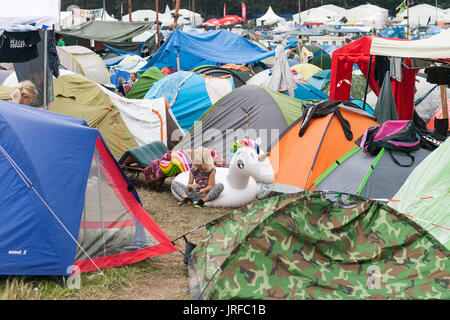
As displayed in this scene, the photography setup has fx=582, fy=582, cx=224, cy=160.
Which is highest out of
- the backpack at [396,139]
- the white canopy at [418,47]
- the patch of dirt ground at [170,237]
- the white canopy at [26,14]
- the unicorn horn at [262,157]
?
the white canopy at [26,14]

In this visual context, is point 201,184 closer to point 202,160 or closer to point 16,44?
point 202,160

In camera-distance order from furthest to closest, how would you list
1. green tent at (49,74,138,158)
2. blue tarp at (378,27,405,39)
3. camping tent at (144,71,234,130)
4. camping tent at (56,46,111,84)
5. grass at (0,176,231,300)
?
blue tarp at (378,27,405,39) < camping tent at (56,46,111,84) < camping tent at (144,71,234,130) < green tent at (49,74,138,158) < grass at (0,176,231,300)

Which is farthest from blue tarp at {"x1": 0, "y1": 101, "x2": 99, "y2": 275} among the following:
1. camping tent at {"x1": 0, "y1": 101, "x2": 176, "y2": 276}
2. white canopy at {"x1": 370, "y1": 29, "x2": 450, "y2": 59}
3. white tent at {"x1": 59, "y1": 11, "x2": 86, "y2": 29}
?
white tent at {"x1": 59, "y1": 11, "x2": 86, "y2": 29}

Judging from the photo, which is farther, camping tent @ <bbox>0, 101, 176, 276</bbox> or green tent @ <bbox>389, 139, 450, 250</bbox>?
green tent @ <bbox>389, 139, 450, 250</bbox>

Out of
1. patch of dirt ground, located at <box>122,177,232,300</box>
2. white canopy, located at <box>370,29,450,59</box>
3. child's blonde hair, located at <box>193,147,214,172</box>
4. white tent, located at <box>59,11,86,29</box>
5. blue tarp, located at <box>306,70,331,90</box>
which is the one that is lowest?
patch of dirt ground, located at <box>122,177,232,300</box>

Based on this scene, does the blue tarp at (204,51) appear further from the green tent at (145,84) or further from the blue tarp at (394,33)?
the blue tarp at (394,33)

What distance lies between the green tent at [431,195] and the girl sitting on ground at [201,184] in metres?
2.31

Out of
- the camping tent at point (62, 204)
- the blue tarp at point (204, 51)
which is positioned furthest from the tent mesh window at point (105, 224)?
the blue tarp at point (204, 51)

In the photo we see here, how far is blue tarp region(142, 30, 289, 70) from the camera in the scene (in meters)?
17.2

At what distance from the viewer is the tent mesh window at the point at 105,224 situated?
4.80 meters

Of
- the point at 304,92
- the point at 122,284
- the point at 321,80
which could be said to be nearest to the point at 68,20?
the point at 321,80

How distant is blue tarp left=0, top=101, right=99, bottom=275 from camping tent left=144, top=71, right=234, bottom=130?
6586 mm

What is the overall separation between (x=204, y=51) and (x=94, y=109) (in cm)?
931

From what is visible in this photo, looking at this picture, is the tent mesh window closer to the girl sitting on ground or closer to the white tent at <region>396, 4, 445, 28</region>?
the girl sitting on ground
